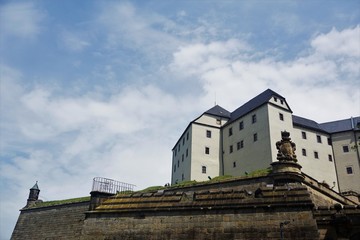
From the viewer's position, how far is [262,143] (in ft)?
130

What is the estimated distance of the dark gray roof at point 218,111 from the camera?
50125 millimetres

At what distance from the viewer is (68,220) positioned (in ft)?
97.4

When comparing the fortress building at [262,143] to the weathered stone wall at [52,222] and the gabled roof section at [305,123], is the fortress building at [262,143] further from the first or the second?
the weathered stone wall at [52,222]

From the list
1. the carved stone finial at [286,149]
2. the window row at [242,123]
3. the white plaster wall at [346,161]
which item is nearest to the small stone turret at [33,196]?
the window row at [242,123]

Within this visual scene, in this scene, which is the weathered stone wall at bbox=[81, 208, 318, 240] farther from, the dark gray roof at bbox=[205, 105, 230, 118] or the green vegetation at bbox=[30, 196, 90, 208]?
the dark gray roof at bbox=[205, 105, 230, 118]

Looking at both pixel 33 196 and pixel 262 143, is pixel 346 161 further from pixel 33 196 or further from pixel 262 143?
pixel 33 196

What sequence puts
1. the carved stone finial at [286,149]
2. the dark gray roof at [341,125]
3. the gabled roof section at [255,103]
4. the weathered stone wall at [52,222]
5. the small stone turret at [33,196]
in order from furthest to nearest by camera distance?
the dark gray roof at [341,125], the gabled roof section at [255,103], the small stone turret at [33,196], the weathered stone wall at [52,222], the carved stone finial at [286,149]

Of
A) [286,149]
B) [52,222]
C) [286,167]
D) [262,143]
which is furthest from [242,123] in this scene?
[52,222]

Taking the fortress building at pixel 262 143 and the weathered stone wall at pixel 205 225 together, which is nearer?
the weathered stone wall at pixel 205 225

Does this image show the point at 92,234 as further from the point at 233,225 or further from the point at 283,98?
the point at 283,98

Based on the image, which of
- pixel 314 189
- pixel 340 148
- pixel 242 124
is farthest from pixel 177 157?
pixel 314 189

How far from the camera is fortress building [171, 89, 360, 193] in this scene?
40938 mm

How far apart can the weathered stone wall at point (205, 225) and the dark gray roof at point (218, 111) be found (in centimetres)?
3603

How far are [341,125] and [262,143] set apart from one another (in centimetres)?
1785
